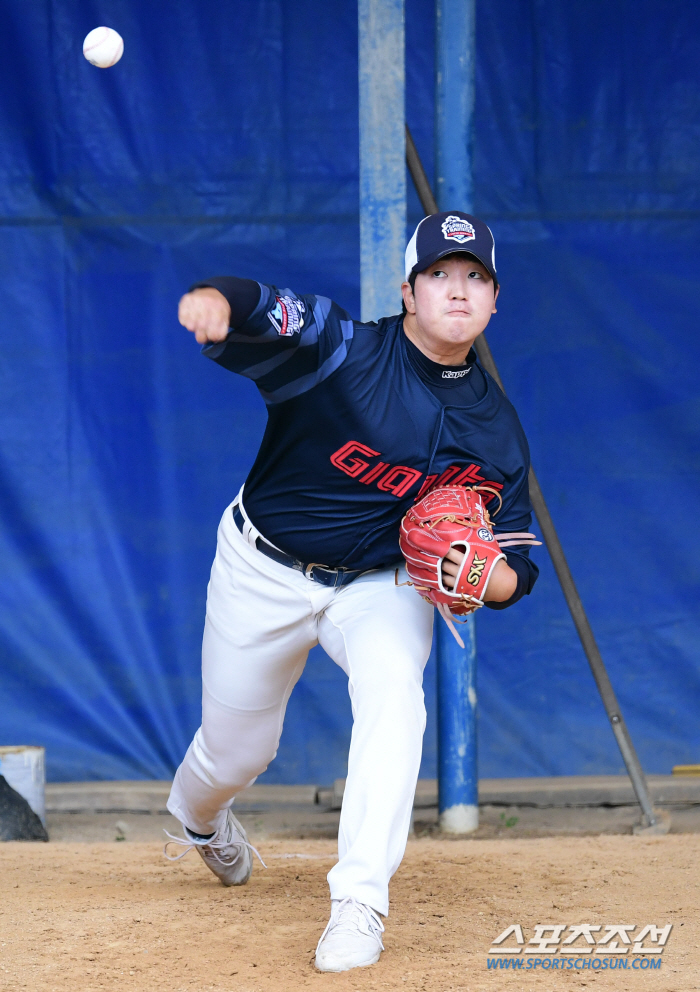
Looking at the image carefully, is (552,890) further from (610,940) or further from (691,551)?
(691,551)

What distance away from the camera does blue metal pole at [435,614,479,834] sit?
447cm

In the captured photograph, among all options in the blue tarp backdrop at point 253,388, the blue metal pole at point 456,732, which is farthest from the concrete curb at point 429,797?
the blue metal pole at point 456,732

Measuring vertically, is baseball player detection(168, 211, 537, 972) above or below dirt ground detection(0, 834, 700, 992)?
above

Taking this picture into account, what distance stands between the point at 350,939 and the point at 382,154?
3019mm

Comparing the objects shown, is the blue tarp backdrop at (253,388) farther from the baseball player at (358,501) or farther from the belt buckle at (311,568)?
the belt buckle at (311,568)

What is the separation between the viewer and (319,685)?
5078mm

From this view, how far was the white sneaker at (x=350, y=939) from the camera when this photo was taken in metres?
2.35

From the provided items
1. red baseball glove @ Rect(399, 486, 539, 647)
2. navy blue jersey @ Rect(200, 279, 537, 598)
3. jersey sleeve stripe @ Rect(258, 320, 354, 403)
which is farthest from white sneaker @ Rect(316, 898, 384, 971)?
jersey sleeve stripe @ Rect(258, 320, 354, 403)

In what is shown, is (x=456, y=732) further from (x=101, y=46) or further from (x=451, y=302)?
(x=101, y=46)

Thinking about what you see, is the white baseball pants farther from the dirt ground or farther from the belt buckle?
the dirt ground

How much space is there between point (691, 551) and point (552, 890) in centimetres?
230

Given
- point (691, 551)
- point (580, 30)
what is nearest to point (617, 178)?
point (580, 30)

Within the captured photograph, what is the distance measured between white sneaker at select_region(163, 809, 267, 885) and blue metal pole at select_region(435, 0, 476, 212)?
2580 mm

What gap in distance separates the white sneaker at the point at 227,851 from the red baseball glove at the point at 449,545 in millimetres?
1060
